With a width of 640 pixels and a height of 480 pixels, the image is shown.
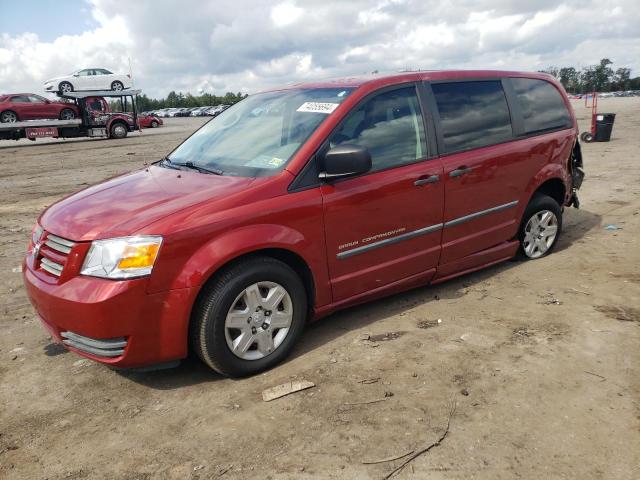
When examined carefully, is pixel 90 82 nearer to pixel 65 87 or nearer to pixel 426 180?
pixel 65 87

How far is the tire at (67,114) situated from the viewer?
22688mm

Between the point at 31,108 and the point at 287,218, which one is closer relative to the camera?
the point at 287,218

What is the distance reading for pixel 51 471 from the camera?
2.49 metres

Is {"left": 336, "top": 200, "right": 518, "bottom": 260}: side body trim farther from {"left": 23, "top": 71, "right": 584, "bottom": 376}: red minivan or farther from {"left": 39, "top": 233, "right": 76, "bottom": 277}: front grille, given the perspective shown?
{"left": 39, "top": 233, "right": 76, "bottom": 277}: front grille

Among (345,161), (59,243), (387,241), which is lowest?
(387,241)

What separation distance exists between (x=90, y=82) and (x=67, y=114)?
1.85 m

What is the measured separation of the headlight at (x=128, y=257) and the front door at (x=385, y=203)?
112 centimetres

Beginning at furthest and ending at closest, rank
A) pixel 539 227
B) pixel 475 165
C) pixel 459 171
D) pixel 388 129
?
pixel 539 227 → pixel 475 165 → pixel 459 171 → pixel 388 129

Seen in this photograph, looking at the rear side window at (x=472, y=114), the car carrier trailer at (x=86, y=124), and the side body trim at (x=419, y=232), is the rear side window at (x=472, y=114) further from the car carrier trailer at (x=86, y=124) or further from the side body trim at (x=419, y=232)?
the car carrier trailer at (x=86, y=124)

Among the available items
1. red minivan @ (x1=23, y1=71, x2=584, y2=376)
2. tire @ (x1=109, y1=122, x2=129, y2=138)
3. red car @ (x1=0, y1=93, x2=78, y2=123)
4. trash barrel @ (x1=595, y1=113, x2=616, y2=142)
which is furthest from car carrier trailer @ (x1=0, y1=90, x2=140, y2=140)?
red minivan @ (x1=23, y1=71, x2=584, y2=376)

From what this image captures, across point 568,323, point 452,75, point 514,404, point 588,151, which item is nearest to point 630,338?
point 568,323

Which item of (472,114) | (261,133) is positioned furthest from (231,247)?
(472,114)

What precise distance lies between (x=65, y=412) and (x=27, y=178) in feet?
36.6

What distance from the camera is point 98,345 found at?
293 centimetres
